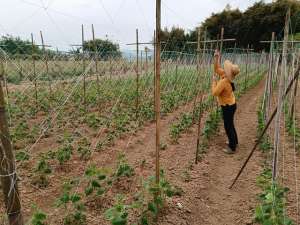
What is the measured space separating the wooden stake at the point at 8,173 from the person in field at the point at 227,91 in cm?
383

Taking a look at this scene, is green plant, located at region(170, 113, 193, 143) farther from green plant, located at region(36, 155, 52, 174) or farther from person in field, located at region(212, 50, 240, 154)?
green plant, located at region(36, 155, 52, 174)

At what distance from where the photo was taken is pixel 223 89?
17.9ft

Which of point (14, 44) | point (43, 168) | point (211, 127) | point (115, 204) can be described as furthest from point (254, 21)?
point (115, 204)

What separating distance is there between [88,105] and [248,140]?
4.93 metres

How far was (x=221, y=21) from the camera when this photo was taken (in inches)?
1224

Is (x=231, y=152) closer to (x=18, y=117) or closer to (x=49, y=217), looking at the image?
(x=49, y=217)

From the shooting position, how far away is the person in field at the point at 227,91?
5367mm

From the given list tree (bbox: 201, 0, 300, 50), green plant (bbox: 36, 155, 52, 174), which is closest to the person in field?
green plant (bbox: 36, 155, 52, 174)

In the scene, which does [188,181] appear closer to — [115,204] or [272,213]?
[115,204]

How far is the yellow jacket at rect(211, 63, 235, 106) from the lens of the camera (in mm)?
5406

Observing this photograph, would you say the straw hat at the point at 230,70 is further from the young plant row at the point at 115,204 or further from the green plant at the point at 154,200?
the green plant at the point at 154,200

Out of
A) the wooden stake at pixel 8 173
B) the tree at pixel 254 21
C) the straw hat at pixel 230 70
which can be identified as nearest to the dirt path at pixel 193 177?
the wooden stake at pixel 8 173

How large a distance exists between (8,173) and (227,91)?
4.07 metres

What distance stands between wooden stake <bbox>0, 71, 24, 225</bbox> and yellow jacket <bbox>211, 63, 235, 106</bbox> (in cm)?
387
